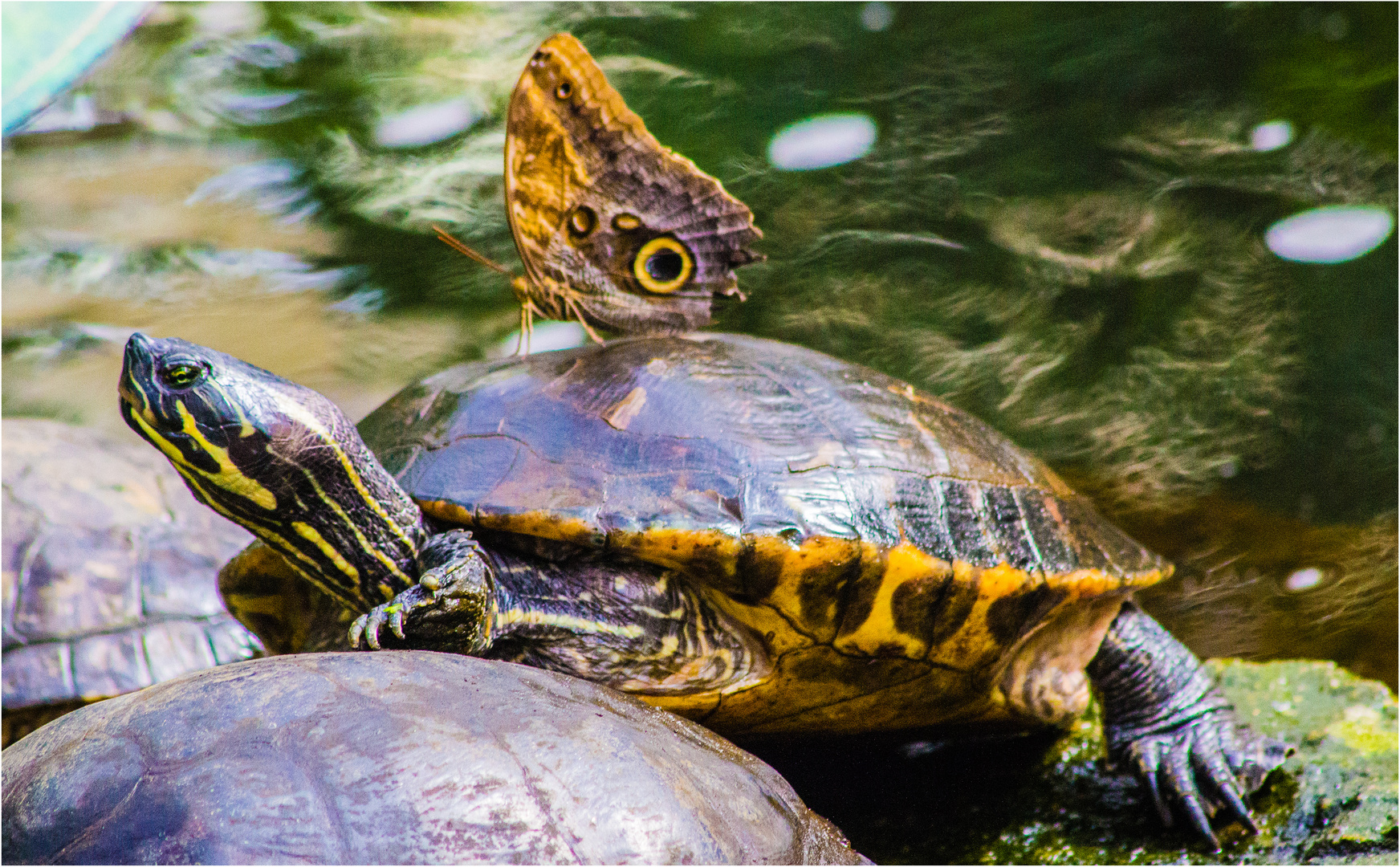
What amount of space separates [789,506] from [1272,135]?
11.0 ft

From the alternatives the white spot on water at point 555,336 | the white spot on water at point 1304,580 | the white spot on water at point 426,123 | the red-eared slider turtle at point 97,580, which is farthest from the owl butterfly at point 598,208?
the white spot on water at point 1304,580

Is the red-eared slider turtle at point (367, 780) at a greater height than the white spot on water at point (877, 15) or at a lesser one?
lesser

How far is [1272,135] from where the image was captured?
143 inches

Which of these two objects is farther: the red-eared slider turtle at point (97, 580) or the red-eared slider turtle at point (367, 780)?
the red-eared slider turtle at point (97, 580)

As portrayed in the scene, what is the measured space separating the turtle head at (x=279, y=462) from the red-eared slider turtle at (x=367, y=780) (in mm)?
334

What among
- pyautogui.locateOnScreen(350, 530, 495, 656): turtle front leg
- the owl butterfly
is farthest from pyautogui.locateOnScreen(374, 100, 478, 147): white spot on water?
pyautogui.locateOnScreen(350, 530, 495, 656): turtle front leg

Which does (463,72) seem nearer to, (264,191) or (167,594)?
(264,191)

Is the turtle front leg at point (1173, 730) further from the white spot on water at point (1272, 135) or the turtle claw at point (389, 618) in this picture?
the white spot on water at point (1272, 135)

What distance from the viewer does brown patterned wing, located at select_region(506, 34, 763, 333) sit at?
5.26 ft

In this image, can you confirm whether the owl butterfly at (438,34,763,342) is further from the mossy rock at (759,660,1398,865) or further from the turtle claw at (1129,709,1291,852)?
the turtle claw at (1129,709,1291,852)

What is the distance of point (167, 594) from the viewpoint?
2.42 meters

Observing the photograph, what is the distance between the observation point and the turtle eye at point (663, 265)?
5.71ft

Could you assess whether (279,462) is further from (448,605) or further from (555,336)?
(555,336)

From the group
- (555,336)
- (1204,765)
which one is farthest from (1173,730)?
(555,336)
